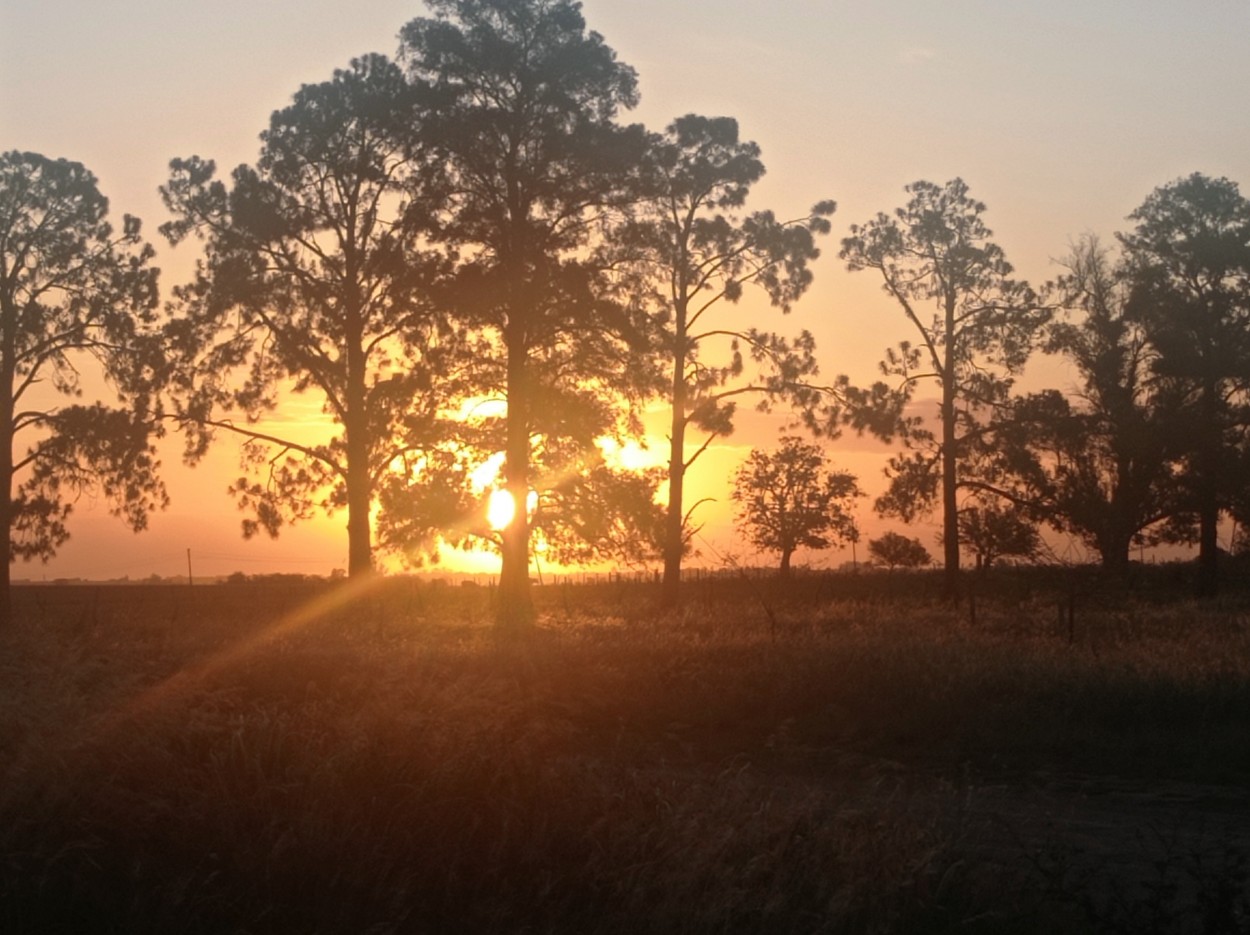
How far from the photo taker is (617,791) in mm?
8516

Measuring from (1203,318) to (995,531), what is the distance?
427 inches

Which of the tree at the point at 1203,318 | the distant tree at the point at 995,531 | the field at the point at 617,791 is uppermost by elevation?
the tree at the point at 1203,318

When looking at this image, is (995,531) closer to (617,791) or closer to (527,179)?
(527,179)

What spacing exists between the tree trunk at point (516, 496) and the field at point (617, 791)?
1133 cm

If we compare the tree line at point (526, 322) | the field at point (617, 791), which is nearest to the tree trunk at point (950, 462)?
the tree line at point (526, 322)

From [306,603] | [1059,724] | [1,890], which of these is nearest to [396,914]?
[1,890]

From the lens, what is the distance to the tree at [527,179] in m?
28.8

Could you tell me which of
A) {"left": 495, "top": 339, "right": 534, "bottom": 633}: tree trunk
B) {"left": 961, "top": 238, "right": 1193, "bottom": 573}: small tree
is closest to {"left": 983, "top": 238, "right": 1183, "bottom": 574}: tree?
{"left": 961, "top": 238, "right": 1193, "bottom": 573}: small tree

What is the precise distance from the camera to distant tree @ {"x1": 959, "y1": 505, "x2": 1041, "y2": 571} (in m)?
36.5

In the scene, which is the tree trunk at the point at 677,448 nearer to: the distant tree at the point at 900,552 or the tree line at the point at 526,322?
the tree line at the point at 526,322

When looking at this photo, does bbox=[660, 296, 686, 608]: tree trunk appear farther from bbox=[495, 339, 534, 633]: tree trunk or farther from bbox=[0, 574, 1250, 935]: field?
bbox=[0, 574, 1250, 935]: field

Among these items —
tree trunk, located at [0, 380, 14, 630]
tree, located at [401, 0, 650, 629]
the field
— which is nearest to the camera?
the field

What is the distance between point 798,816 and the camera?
8.00m

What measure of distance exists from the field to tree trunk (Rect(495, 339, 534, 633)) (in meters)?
11.3
